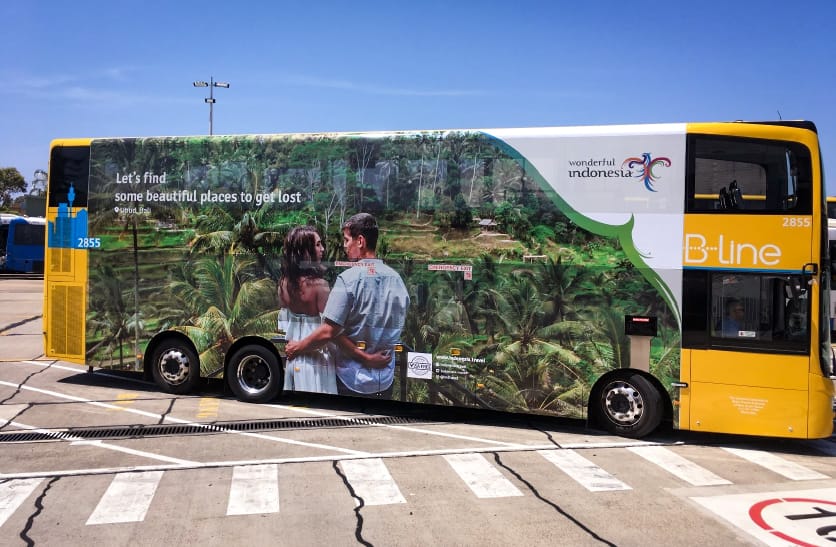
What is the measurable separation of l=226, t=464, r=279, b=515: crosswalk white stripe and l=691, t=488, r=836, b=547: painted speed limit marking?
394 cm

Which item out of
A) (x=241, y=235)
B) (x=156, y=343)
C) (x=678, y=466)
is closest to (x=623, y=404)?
(x=678, y=466)

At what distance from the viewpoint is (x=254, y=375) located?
1026 cm

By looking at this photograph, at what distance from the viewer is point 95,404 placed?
1023 centimetres

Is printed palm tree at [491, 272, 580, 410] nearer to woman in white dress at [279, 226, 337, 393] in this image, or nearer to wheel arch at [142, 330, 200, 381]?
woman in white dress at [279, 226, 337, 393]

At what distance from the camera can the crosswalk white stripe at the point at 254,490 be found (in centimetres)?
614

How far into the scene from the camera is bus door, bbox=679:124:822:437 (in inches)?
309

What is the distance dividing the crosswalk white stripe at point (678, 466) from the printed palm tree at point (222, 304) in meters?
5.18

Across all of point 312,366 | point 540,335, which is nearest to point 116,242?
point 312,366

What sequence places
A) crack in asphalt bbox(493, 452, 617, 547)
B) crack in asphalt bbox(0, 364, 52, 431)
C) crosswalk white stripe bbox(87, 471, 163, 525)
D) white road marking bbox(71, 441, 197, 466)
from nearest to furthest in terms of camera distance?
crack in asphalt bbox(493, 452, 617, 547) < crosswalk white stripe bbox(87, 471, 163, 525) < white road marking bbox(71, 441, 197, 466) < crack in asphalt bbox(0, 364, 52, 431)

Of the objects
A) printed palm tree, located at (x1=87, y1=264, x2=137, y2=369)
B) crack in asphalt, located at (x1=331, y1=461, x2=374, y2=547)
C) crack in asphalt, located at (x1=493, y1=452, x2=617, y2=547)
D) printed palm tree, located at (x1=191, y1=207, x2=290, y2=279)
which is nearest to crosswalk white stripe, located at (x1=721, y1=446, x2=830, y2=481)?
crack in asphalt, located at (x1=493, y1=452, x2=617, y2=547)

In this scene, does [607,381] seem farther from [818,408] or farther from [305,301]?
[305,301]

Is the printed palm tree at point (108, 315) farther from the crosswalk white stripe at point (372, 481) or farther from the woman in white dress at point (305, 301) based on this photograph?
the crosswalk white stripe at point (372, 481)

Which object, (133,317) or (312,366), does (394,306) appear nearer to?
(312,366)

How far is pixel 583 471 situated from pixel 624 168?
354cm
